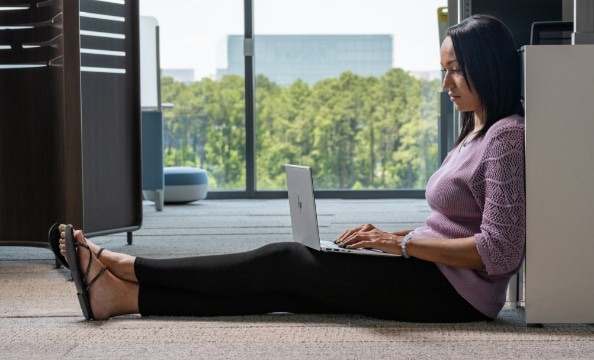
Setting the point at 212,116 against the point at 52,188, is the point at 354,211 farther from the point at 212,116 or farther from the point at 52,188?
the point at 52,188

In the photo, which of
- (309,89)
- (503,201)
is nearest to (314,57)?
(309,89)

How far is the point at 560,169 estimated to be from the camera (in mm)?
2379

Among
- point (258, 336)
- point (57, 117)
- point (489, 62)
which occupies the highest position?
point (489, 62)

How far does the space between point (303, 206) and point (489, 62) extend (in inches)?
22.5

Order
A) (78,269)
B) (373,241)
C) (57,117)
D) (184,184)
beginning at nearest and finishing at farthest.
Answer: (373,241)
(78,269)
(57,117)
(184,184)

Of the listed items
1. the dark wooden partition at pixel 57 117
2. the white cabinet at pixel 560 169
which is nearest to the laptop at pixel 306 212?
the white cabinet at pixel 560 169

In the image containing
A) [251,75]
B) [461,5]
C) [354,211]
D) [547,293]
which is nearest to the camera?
[547,293]

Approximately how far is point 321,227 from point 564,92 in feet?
10.6

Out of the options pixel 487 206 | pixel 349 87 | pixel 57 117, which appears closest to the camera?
pixel 487 206

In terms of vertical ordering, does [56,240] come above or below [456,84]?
below

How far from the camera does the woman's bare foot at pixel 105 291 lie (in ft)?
8.38

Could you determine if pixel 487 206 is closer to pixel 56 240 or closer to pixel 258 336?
pixel 258 336

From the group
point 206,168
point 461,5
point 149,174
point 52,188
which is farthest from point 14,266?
point 206,168

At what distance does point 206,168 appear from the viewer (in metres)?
8.23
